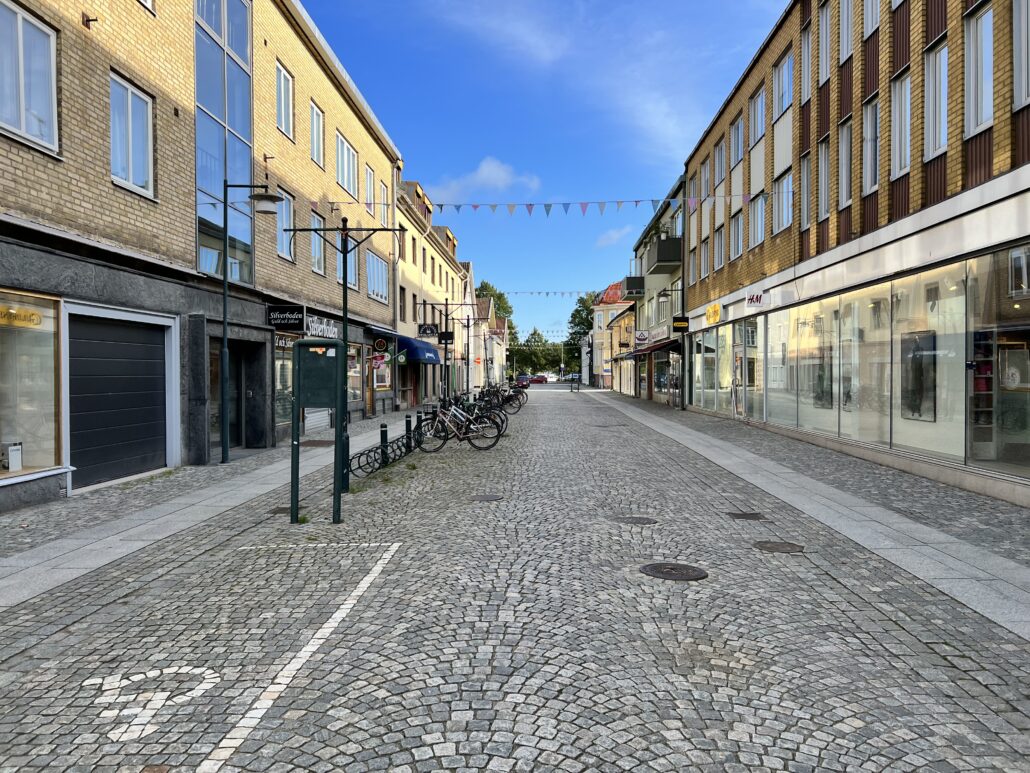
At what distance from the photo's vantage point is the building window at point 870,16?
14.7 metres

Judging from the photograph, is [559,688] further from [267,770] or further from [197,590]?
[197,590]

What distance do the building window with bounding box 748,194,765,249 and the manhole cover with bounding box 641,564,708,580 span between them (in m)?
18.0

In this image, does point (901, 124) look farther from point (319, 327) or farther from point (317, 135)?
point (317, 135)

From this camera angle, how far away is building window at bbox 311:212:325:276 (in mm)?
21391

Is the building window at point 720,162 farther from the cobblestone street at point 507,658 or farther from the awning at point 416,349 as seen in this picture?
the cobblestone street at point 507,658

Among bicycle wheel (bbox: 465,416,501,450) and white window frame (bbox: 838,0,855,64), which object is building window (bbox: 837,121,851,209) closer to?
white window frame (bbox: 838,0,855,64)

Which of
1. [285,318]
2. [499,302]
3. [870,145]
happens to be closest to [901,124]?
[870,145]

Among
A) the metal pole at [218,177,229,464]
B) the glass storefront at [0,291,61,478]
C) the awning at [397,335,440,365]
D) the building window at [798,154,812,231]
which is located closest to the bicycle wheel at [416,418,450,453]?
the metal pole at [218,177,229,464]

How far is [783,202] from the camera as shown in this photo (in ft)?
67.8

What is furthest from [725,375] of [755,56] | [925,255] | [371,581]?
[371,581]

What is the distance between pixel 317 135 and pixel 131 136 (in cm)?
1055

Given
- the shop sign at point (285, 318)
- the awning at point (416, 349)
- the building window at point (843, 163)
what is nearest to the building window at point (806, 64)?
the building window at point (843, 163)

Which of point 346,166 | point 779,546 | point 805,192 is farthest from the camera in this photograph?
point 346,166

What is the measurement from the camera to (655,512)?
9.02m
